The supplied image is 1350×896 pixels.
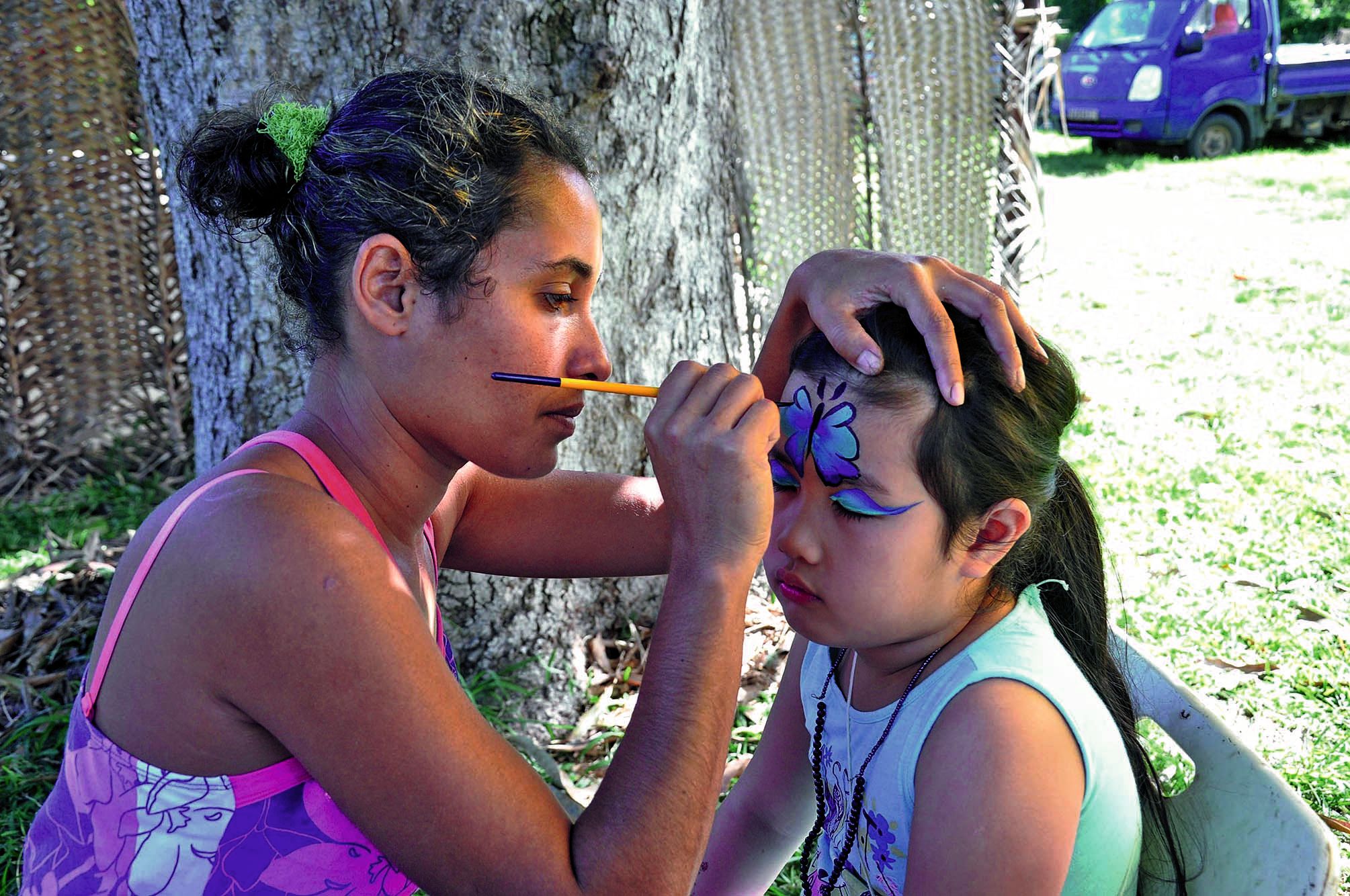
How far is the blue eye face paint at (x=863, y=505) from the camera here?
158 centimetres

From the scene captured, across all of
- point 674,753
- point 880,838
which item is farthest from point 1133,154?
point 674,753

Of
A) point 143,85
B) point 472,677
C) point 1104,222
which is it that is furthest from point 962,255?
point 1104,222

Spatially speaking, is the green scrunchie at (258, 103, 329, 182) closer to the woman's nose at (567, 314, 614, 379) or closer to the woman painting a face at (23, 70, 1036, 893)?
the woman painting a face at (23, 70, 1036, 893)

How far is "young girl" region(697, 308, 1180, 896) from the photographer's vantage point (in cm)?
141

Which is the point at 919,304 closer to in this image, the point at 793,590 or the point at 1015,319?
the point at 1015,319

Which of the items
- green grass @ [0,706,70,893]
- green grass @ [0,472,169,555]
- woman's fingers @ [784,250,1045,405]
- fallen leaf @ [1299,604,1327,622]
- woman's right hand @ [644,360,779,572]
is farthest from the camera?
green grass @ [0,472,169,555]

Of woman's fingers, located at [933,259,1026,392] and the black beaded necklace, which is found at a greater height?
woman's fingers, located at [933,259,1026,392]

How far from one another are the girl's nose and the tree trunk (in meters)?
1.26

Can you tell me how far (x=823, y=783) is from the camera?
178 centimetres

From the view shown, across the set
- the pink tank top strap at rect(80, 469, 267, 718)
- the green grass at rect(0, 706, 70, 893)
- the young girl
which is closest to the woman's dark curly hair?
the pink tank top strap at rect(80, 469, 267, 718)

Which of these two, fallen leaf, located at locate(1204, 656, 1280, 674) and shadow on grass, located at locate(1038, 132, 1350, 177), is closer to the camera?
fallen leaf, located at locate(1204, 656, 1280, 674)

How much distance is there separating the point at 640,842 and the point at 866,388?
26.8 inches

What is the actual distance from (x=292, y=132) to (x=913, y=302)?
3.05 ft

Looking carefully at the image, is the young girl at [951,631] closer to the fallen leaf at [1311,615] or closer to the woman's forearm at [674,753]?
the woman's forearm at [674,753]
